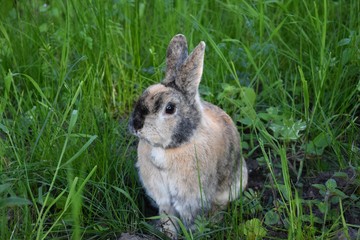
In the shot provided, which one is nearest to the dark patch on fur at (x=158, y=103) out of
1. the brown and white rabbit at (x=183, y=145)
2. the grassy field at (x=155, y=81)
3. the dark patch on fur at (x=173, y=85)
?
the brown and white rabbit at (x=183, y=145)

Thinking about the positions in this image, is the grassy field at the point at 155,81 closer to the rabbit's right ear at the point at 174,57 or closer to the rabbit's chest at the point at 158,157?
the rabbit's chest at the point at 158,157

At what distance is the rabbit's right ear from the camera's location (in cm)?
397

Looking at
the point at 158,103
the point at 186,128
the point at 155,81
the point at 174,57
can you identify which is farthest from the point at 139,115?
the point at 155,81

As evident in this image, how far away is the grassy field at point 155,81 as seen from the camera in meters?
3.84

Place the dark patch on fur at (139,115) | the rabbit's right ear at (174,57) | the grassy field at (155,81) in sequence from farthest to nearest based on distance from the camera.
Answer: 1. the rabbit's right ear at (174,57)
2. the grassy field at (155,81)
3. the dark patch on fur at (139,115)

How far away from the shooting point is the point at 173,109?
3787 millimetres

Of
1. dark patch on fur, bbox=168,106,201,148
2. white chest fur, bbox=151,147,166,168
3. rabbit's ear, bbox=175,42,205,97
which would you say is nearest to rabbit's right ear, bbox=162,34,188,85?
rabbit's ear, bbox=175,42,205,97

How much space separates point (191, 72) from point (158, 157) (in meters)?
0.50

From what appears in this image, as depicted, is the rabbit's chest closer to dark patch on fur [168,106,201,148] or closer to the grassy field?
dark patch on fur [168,106,201,148]

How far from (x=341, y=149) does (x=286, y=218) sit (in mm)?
937

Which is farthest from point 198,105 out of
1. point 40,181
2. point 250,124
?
point 40,181

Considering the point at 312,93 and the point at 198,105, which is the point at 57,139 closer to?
the point at 198,105

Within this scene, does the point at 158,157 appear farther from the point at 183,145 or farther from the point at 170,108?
the point at 170,108

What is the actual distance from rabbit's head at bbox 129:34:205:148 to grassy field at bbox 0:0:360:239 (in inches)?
11.5
